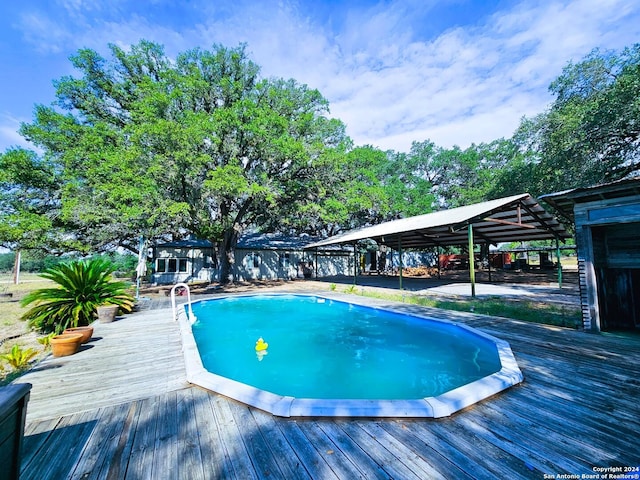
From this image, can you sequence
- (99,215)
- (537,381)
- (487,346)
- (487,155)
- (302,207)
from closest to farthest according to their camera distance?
(537,381) → (487,346) → (99,215) → (302,207) → (487,155)

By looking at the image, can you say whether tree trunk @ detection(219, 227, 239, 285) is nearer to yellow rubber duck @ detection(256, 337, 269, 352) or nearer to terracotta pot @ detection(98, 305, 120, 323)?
terracotta pot @ detection(98, 305, 120, 323)

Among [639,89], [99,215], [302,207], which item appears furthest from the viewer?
[302,207]

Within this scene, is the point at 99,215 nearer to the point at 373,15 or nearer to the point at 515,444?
the point at 373,15

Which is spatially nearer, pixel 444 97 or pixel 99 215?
pixel 99 215

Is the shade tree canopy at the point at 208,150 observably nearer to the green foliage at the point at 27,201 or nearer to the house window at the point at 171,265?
the green foliage at the point at 27,201

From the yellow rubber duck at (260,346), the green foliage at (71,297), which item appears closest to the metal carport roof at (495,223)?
the yellow rubber duck at (260,346)

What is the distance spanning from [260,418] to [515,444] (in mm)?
2165

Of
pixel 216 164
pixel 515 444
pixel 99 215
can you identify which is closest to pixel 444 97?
pixel 216 164

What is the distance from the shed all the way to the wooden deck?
93.3 inches

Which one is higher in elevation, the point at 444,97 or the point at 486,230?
the point at 444,97

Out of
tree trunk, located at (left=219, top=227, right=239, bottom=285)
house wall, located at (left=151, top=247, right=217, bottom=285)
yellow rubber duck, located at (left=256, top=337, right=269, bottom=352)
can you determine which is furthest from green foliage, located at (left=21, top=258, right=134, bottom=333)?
house wall, located at (left=151, top=247, right=217, bottom=285)

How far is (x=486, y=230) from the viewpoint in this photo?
46.2ft

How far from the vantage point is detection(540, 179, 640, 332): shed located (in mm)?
5031

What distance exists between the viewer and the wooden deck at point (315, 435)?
1.92m
